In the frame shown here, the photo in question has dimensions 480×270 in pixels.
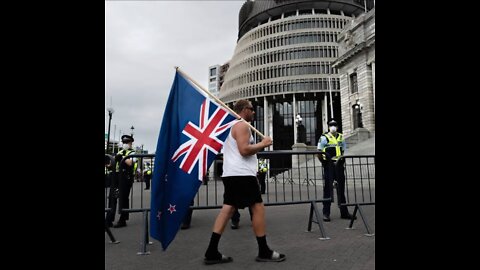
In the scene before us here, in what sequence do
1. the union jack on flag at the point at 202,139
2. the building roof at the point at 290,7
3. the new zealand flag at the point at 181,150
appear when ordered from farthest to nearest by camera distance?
the building roof at the point at 290,7 → the union jack on flag at the point at 202,139 → the new zealand flag at the point at 181,150

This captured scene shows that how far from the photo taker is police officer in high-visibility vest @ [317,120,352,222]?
6473 mm

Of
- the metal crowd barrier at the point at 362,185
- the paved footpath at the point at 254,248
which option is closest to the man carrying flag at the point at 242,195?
the paved footpath at the point at 254,248

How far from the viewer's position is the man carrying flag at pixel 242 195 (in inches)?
149

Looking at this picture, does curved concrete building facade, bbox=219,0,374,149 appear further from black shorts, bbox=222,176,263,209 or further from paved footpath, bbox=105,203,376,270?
black shorts, bbox=222,176,263,209

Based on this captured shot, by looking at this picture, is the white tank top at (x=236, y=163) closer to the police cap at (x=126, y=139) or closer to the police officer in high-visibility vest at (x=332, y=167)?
the police officer in high-visibility vest at (x=332, y=167)

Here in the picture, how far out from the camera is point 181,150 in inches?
162

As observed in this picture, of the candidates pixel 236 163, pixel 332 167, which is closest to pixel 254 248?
pixel 236 163

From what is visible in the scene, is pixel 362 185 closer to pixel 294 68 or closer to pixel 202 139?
pixel 202 139

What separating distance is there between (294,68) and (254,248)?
65.4m

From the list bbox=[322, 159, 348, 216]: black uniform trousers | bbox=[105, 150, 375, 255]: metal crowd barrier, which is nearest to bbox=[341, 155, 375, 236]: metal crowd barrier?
bbox=[105, 150, 375, 255]: metal crowd barrier
